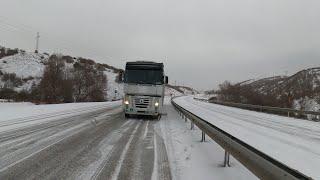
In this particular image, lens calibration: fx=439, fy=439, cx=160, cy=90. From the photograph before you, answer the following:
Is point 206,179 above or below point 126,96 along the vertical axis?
below

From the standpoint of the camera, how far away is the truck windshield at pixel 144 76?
2605 centimetres

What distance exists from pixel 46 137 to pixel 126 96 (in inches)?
475

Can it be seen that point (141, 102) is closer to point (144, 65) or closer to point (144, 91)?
point (144, 91)

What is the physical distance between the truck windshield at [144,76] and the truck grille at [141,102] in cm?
101

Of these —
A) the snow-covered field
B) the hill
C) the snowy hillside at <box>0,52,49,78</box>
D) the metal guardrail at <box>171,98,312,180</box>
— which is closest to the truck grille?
the snow-covered field

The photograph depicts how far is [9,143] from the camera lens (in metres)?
12.3

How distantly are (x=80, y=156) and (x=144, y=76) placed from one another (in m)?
15.8

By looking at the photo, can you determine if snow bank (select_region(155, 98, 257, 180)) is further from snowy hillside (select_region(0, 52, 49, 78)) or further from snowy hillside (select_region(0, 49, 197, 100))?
snowy hillside (select_region(0, 52, 49, 78))

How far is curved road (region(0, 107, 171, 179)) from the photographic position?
27.3 ft

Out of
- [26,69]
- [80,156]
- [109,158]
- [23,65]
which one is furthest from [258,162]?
[23,65]

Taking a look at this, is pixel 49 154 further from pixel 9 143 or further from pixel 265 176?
pixel 265 176

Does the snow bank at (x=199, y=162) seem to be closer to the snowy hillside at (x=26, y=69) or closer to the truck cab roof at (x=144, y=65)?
the truck cab roof at (x=144, y=65)

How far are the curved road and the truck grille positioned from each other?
1014 centimetres

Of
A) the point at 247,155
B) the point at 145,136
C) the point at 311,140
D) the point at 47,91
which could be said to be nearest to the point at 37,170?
the point at 247,155
